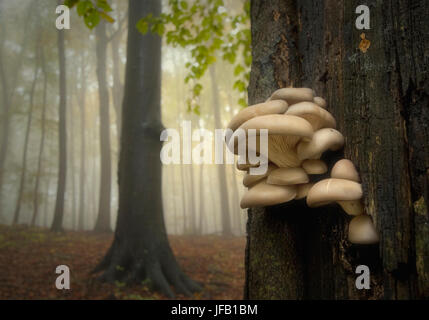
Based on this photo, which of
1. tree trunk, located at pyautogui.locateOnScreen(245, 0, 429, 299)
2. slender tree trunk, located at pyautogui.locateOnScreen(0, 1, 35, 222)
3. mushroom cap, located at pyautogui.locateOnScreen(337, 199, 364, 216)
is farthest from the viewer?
slender tree trunk, located at pyautogui.locateOnScreen(0, 1, 35, 222)

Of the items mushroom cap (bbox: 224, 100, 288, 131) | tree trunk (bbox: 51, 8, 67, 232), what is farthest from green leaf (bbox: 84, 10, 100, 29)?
tree trunk (bbox: 51, 8, 67, 232)

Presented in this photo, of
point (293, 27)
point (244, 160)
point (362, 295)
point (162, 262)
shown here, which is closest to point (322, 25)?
point (293, 27)

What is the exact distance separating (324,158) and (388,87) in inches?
14.8

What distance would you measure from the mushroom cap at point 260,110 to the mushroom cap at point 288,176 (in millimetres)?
259

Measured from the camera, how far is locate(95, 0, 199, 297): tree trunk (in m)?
5.32

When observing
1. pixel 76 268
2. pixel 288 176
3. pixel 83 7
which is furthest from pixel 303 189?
pixel 76 268

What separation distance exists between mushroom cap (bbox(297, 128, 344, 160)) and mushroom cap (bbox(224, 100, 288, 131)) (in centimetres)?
18

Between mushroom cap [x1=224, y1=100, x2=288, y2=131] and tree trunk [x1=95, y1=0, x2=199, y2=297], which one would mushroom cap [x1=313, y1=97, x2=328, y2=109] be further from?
tree trunk [x1=95, y1=0, x2=199, y2=297]

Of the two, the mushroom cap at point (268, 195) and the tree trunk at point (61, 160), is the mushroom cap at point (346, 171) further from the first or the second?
the tree trunk at point (61, 160)

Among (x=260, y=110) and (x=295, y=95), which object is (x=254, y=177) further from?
(x=295, y=95)

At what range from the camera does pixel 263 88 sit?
5.04 ft

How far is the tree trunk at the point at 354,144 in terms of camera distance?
974 mm

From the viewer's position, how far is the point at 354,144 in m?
1.16

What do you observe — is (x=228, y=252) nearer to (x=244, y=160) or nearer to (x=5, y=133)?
(x=244, y=160)
